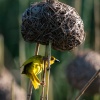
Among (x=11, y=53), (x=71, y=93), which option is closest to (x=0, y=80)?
(x=71, y=93)

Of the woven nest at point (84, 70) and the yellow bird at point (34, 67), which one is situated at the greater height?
the yellow bird at point (34, 67)

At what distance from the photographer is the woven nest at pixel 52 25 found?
2.49m

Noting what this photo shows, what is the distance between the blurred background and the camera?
4.58 meters

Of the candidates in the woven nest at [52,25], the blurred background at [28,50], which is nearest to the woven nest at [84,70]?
the blurred background at [28,50]

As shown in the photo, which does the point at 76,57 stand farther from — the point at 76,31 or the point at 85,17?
the point at 76,31

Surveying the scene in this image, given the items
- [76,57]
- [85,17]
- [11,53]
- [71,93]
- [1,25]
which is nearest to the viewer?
[71,93]

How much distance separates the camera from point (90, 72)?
4.75m

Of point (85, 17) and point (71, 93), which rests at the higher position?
point (85, 17)

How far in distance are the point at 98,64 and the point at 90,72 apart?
11 cm

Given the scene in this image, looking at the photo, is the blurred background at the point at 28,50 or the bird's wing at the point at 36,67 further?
the blurred background at the point at 28,50

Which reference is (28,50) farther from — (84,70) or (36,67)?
(36,67)

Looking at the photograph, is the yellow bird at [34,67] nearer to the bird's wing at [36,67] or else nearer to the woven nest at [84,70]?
the bird's wing at [36,67]

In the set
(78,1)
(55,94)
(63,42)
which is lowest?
(55,94)

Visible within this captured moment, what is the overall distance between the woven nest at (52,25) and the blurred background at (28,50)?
57.8 inches
